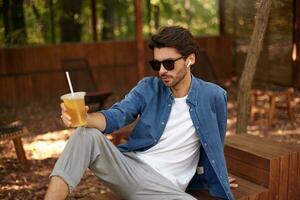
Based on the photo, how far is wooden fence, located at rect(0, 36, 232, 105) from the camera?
8109 millimetres

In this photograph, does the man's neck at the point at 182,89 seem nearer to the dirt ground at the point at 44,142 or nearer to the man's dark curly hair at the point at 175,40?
the man's dark curly hair at the point at 175,40

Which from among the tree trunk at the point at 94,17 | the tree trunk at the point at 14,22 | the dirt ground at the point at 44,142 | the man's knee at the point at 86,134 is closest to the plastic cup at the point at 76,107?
the man's knee at the point at 86,134

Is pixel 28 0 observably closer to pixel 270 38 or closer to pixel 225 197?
pixel 270 38

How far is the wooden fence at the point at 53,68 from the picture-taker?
8.11m

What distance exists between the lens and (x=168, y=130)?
2.61m

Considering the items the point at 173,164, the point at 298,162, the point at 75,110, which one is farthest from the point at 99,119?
the point at 298,162

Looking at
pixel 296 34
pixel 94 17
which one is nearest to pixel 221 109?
pixel 296 34

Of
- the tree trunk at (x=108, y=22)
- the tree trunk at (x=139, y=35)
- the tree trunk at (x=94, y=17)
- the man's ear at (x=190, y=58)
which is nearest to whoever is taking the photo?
the man's ear at (x=190, y=58)

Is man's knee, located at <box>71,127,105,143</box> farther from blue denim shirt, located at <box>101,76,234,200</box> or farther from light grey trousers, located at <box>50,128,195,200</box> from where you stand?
blue denim shirt, located at <box>101,76,234,200</box>

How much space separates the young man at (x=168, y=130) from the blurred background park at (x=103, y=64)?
9.00 ft

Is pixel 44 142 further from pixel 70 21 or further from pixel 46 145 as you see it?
pixel 70 21

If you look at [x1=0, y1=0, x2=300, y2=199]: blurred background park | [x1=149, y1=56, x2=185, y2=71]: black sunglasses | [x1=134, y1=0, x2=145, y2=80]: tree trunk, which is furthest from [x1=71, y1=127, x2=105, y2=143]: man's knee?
[x1=134, y1=0, x2=145, y2=80]: tree trunk

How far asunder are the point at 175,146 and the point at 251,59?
2.12 meters

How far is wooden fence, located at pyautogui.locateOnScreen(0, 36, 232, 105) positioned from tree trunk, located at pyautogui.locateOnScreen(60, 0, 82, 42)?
60.9 inches
